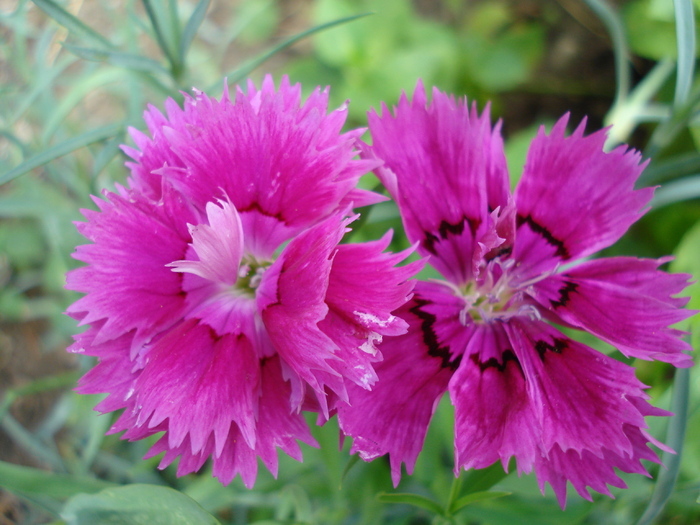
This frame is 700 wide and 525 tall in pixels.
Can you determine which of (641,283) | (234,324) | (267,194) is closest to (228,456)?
(234,324)

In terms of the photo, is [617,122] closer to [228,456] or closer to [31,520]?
[228,456]

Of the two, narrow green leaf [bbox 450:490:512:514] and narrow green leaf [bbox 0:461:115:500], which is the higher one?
narrow green leaf [bbox 450:490:512:514]

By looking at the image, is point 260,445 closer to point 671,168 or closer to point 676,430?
point 676,430

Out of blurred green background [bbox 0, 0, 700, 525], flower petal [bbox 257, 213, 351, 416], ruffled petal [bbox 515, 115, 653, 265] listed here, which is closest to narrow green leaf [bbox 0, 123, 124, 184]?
blurred green background [bbox 0, 0, 700, 525]

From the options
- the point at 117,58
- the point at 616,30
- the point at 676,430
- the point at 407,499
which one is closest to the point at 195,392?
the point at 407,499

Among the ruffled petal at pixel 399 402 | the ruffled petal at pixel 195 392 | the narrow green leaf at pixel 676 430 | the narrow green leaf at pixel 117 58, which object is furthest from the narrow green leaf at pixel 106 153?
the narrow green leaf at pixel 676 430

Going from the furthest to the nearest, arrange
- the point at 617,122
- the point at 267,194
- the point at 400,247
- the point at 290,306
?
the point at 400,247 < the point at 617,122 < the point at 267,194 < the point at 290,306

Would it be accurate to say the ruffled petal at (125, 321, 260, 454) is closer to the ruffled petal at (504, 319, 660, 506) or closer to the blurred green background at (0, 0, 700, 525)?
the blurred green background at (0, 0, 700, 525)
